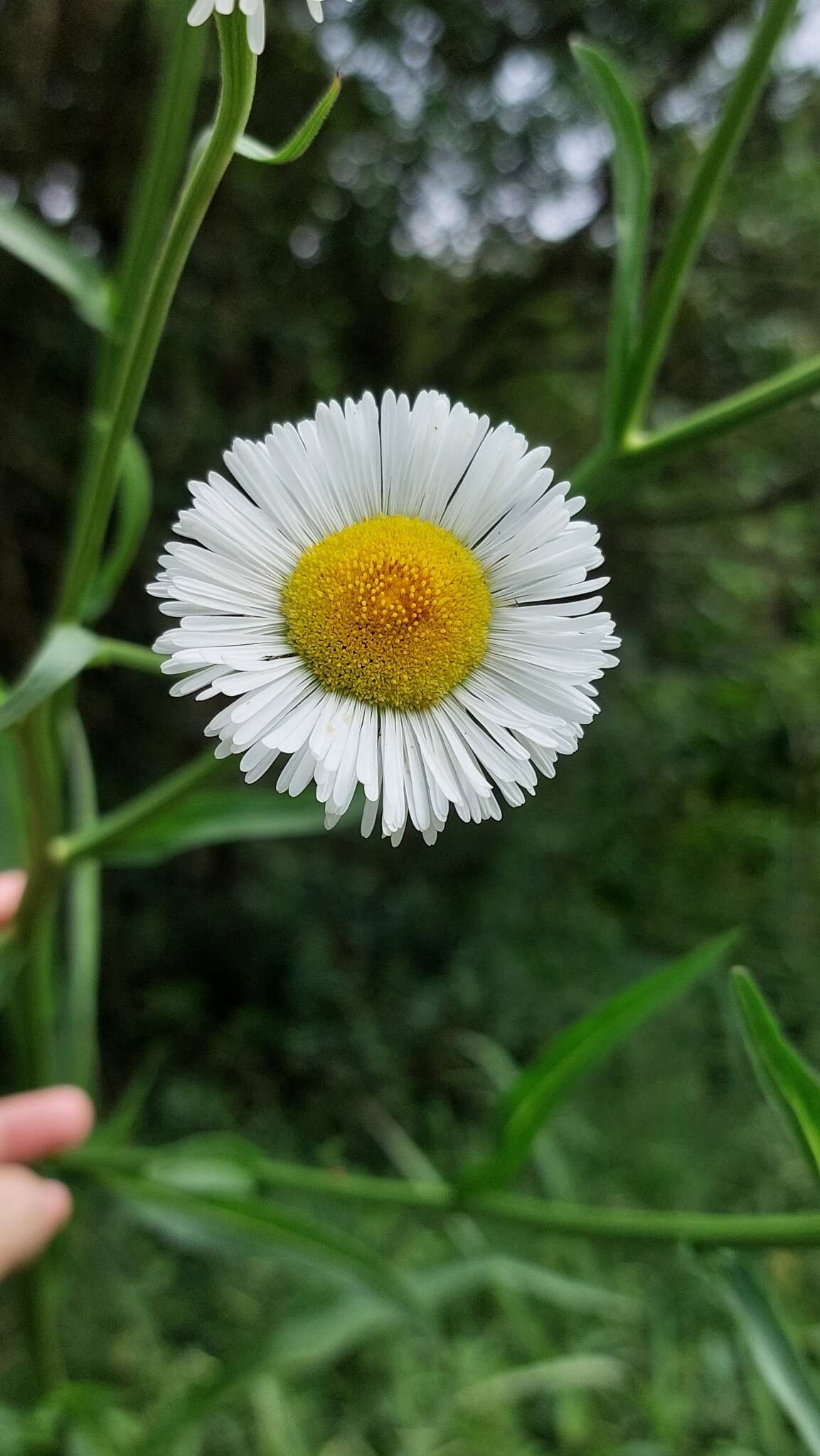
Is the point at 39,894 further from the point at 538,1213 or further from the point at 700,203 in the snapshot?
the point at 700,203

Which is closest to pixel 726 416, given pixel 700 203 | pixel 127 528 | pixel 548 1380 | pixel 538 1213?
pixel 700 203

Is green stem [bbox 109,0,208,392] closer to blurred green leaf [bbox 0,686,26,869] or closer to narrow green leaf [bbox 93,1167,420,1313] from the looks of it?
blurred green leaf [bbox 0,686,26,869]

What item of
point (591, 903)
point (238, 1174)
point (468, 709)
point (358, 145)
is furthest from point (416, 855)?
point (468, 709)

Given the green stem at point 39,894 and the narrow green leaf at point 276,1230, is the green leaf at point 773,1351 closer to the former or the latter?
the narrow green leaf at point 276,1230

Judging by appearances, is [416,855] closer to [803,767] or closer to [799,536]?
[803,767]

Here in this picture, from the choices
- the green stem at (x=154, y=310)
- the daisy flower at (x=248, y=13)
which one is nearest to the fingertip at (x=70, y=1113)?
the green stem at (x=154, y=310)

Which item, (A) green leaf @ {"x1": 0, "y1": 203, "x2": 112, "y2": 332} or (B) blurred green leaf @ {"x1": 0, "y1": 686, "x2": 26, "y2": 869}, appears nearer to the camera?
(A) green leaf @ {"x1": 0, "y1": 203, "x2": 112, "y2": 332}

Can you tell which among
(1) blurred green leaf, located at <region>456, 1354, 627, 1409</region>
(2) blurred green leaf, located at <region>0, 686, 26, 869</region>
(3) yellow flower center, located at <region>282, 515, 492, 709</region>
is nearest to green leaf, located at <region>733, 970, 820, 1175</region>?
(3) yellow flower center, located at <region>282, 515, 492, 709</region>
